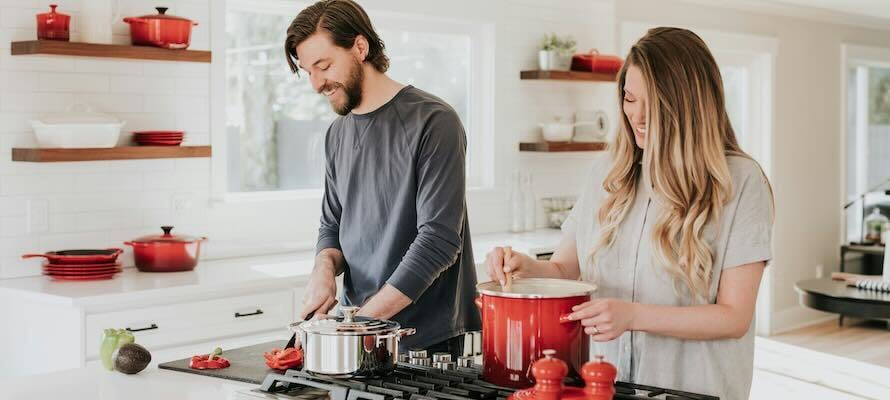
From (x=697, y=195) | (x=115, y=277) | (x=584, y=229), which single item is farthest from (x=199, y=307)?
(x=697, y=195)

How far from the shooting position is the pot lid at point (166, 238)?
4.29 metres

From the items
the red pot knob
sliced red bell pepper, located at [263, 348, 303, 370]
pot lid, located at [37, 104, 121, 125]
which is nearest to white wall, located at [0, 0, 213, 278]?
pot lid, located at [37, 104, 121, 125]

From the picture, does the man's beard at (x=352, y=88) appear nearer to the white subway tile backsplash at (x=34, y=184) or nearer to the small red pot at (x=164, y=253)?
the small red pot at (x=164, y=253)

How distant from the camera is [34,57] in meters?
4.18

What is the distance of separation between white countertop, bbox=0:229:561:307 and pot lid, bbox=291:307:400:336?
1.80 meters

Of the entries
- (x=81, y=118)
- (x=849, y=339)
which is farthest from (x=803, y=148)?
(x=81, y=118)

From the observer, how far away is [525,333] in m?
2.02

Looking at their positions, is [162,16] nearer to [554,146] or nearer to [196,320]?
[196,320]

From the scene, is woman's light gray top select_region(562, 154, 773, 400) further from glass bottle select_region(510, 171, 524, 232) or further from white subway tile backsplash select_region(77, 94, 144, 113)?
glass bottle select_region(510, 171, 524, 232)

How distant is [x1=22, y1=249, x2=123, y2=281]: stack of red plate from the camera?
13.2 feet

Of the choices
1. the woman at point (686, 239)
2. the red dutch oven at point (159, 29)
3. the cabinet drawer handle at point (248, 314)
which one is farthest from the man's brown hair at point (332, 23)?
the red dutch oven at point (159, 29)

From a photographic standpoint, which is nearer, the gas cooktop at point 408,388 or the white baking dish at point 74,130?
the gas cooktop at point 408,388

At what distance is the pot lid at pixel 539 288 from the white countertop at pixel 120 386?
0.53 metres

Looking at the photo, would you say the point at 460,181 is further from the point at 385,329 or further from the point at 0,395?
the point at 0,395
